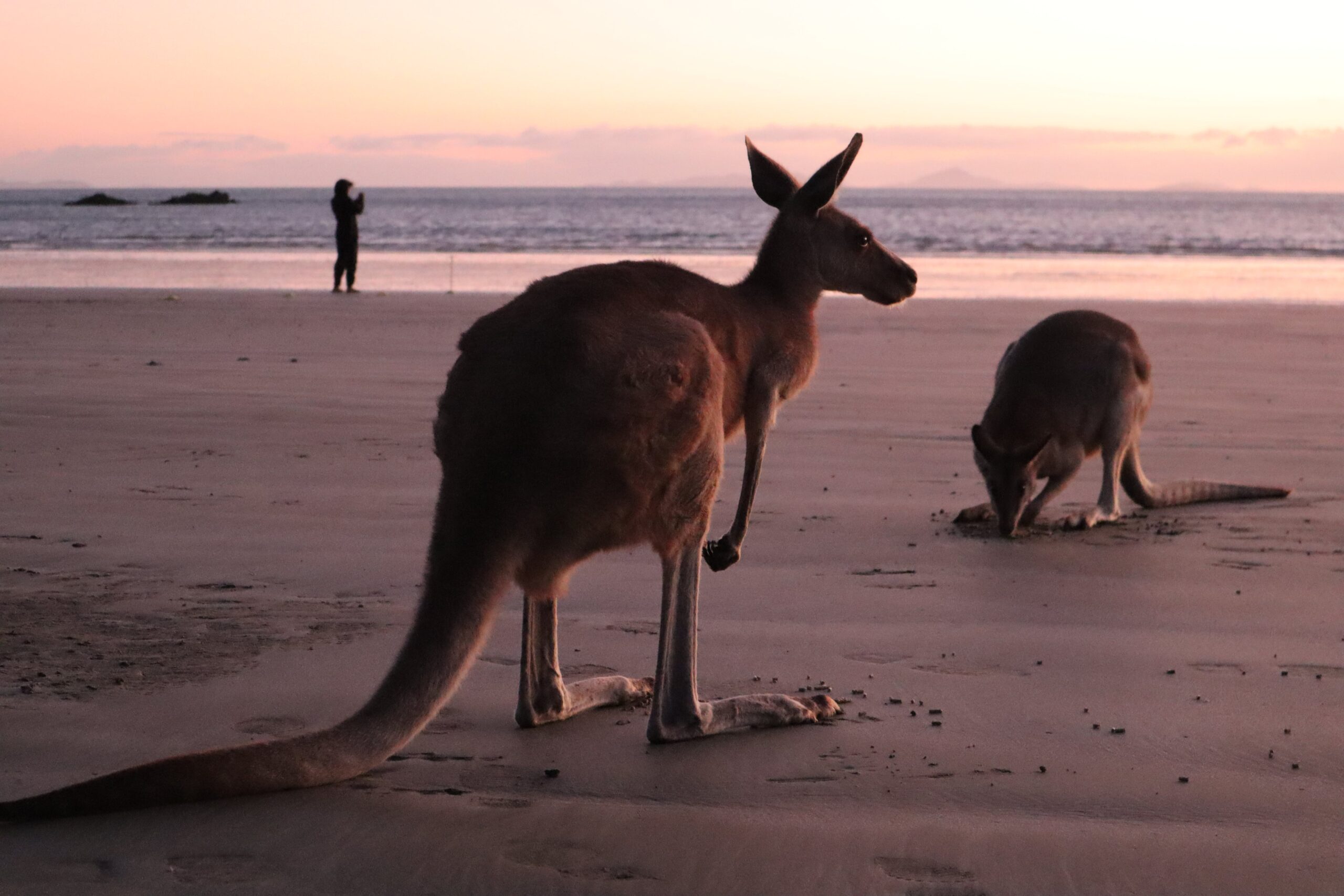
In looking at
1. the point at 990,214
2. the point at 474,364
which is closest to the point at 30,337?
the point at 474,364

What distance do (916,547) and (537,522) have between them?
2.50m

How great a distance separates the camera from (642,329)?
8.63ft

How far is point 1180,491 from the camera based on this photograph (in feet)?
18.4

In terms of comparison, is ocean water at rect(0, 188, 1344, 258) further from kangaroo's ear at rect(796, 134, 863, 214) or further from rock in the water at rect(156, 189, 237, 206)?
kangaroo's ear at rect(796, 134, 863, 214)

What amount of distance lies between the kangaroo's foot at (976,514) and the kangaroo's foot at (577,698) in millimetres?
2127

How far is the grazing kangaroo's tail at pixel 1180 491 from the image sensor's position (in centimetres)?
557

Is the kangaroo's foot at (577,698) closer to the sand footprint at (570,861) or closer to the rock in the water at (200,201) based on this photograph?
the sand footprint at (570,861)

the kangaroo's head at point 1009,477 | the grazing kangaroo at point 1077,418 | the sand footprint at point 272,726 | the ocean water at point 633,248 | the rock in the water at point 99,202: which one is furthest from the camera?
the rock in the water at point 99,202

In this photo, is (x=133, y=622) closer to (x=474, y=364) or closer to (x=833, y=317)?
(x=474, y=364)

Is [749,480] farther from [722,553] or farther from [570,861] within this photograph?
[570,861]

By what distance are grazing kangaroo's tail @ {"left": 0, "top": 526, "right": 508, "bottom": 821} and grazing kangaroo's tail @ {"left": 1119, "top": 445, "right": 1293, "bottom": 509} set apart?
3.82 m

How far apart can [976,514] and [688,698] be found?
2538 millimetres

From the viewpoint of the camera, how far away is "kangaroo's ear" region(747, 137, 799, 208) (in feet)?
11.7

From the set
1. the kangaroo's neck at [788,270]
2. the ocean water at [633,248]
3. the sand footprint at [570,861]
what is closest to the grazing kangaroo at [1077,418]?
the kangaroo's neck at [788,270]
